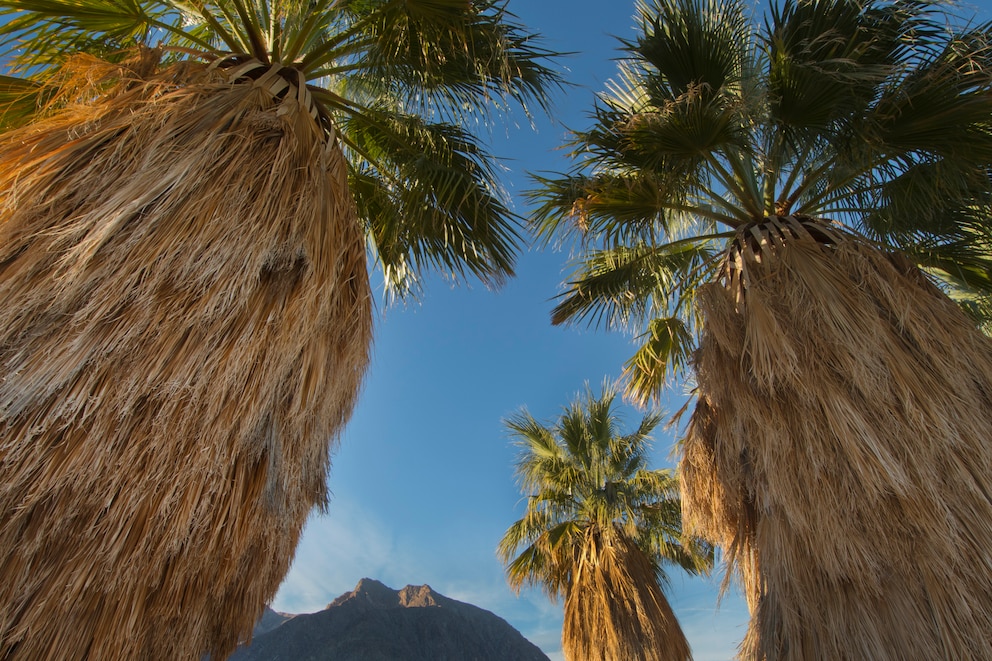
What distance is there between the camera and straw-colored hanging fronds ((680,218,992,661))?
11.1 ft

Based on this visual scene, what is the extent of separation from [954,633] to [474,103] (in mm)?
4596

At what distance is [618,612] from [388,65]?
8.30 m

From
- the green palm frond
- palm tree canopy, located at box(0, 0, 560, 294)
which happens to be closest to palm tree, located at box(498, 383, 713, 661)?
the green palm frond

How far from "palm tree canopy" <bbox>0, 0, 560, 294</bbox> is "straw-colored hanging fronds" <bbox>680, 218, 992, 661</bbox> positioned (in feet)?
6.77

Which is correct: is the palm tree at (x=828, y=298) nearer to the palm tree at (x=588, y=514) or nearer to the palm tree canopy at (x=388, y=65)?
the palm tree canopy at (x=388, y=65)

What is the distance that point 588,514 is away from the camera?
1077 centimetres

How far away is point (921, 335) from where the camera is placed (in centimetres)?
382

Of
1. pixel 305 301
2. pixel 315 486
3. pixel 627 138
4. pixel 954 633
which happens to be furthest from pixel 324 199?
pixel 954 633

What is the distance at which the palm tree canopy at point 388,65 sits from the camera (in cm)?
363

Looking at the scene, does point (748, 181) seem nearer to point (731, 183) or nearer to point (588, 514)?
point (731, 183)

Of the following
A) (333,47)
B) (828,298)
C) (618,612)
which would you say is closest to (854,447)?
(828,298)

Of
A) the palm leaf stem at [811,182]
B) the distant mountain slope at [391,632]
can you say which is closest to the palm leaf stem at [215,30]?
the palm leaf stem at [811,182]

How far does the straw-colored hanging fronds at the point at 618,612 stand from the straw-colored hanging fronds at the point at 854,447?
4.38 meters

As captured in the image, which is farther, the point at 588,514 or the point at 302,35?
the point at 588,514
